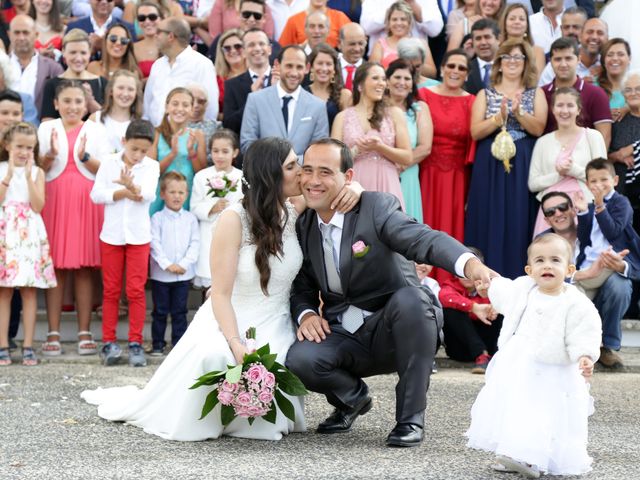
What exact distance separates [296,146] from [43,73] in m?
2.57

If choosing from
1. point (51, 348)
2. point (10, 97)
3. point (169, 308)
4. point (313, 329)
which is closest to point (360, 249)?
point (313, 329)

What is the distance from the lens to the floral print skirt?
8086 millimetres

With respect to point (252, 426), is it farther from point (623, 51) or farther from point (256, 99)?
point (623, 51)

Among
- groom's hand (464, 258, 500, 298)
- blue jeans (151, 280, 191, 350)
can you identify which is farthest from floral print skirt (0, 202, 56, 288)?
groom's hand (464, 258, 500, 298)

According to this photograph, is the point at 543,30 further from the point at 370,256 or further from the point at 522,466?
the point at 522,466

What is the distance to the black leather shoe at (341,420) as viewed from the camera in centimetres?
572

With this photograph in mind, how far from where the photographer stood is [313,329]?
5617 mm

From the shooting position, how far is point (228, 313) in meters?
5.60

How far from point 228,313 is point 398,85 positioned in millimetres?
3864

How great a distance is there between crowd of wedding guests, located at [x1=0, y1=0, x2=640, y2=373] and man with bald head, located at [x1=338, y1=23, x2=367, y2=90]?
0.02 m

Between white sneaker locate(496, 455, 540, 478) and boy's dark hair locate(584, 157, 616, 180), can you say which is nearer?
white sneaker locate(496, 455, 540, 478)

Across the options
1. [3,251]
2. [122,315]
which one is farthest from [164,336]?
[3,251]

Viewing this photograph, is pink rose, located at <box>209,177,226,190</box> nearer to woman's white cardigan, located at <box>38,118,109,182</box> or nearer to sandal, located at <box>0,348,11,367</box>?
woman's white cardigan, located at <box>38,118,109,182</box>

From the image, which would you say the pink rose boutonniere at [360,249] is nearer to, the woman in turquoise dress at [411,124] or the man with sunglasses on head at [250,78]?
the woman in turquoise dress at [411,124]
